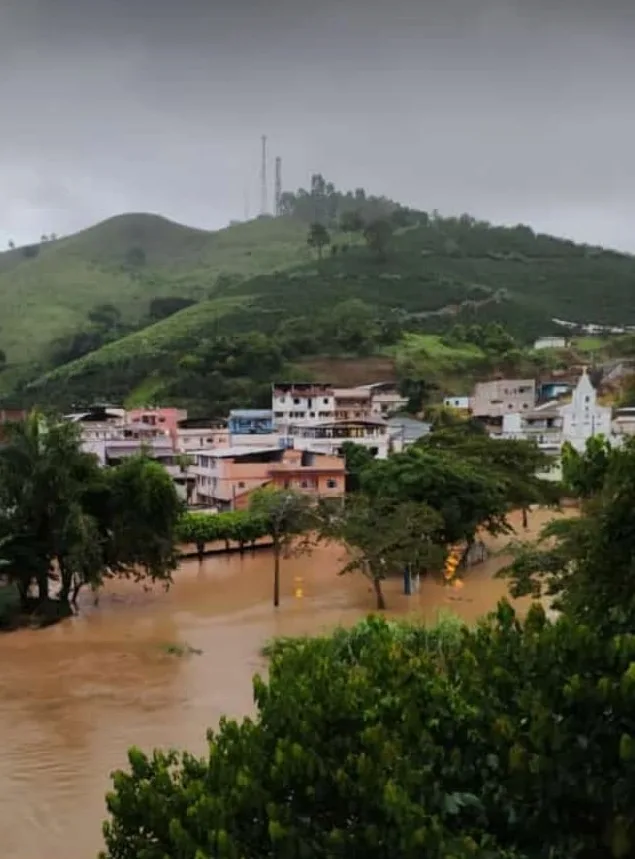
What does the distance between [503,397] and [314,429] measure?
1700 centimetres

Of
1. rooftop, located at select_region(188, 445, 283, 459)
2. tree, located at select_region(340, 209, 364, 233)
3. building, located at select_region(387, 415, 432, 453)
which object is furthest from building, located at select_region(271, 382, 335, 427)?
Answer: tree, located at select_region(340, 209, 364, 233)

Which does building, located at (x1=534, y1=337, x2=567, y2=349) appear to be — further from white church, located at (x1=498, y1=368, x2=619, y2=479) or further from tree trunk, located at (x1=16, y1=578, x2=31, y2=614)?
tree trunk, located at (x1=16, y1=578, x2=31, y2=614)

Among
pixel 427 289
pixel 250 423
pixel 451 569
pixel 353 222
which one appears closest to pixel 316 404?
pixel 250 423

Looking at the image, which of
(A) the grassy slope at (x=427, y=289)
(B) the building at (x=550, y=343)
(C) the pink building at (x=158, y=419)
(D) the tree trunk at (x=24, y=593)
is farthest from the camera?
(A) the grassy slope at (x=427, y=289)

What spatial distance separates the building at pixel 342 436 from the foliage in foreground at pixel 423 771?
35.9 metres

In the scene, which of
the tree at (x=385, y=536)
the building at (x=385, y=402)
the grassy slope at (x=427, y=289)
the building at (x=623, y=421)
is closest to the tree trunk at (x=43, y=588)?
the tree at (x=385, y=536)

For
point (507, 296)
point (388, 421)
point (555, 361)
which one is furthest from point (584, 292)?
point (388, 421)

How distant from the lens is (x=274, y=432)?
47.7m

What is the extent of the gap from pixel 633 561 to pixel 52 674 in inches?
520

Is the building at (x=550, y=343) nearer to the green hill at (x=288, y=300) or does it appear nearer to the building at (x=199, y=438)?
the green hill at (x=288, y=300)

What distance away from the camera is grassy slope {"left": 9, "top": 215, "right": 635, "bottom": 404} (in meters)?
73.7

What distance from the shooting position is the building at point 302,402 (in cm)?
→ 5191

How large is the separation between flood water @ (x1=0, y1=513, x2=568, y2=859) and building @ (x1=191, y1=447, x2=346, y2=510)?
7334 millimetres

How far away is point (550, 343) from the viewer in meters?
72.6
